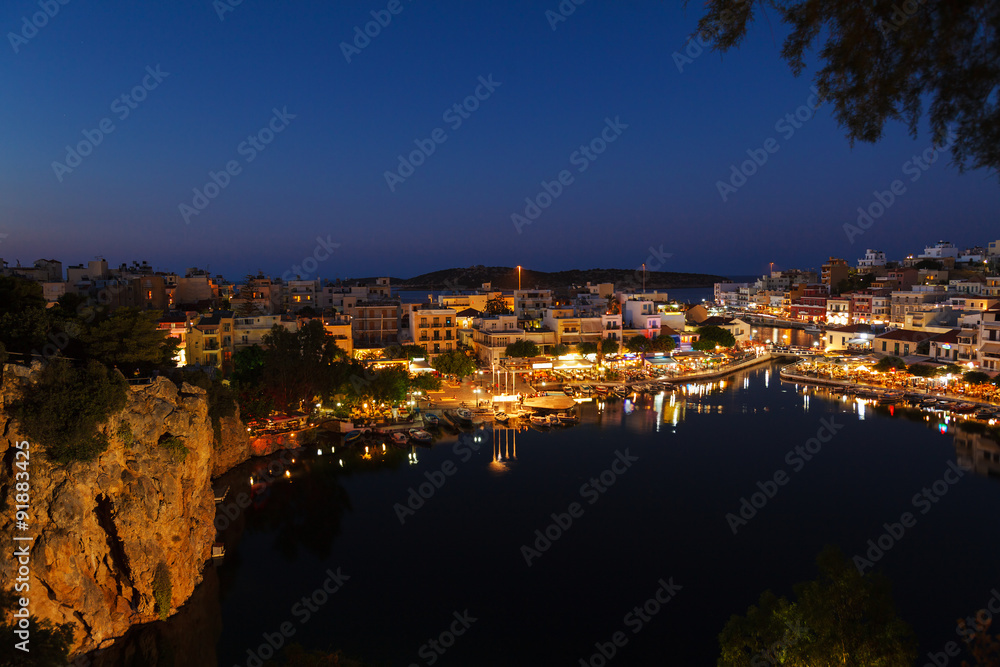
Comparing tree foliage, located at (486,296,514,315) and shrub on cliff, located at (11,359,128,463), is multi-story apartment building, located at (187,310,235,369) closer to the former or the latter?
shrub on cliff, located at (11,359,128,463)

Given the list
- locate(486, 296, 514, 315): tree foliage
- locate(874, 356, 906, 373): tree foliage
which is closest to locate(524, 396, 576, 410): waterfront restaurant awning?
locate(486, 296, 514, 315): tree foliage

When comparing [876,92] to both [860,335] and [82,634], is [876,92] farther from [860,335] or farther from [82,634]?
[860,335]

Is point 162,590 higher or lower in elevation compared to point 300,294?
lower

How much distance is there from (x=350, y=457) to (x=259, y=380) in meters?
4.11

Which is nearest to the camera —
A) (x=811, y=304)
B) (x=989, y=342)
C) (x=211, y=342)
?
(x=211, y=342)

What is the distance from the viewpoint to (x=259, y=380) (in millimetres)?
16125
